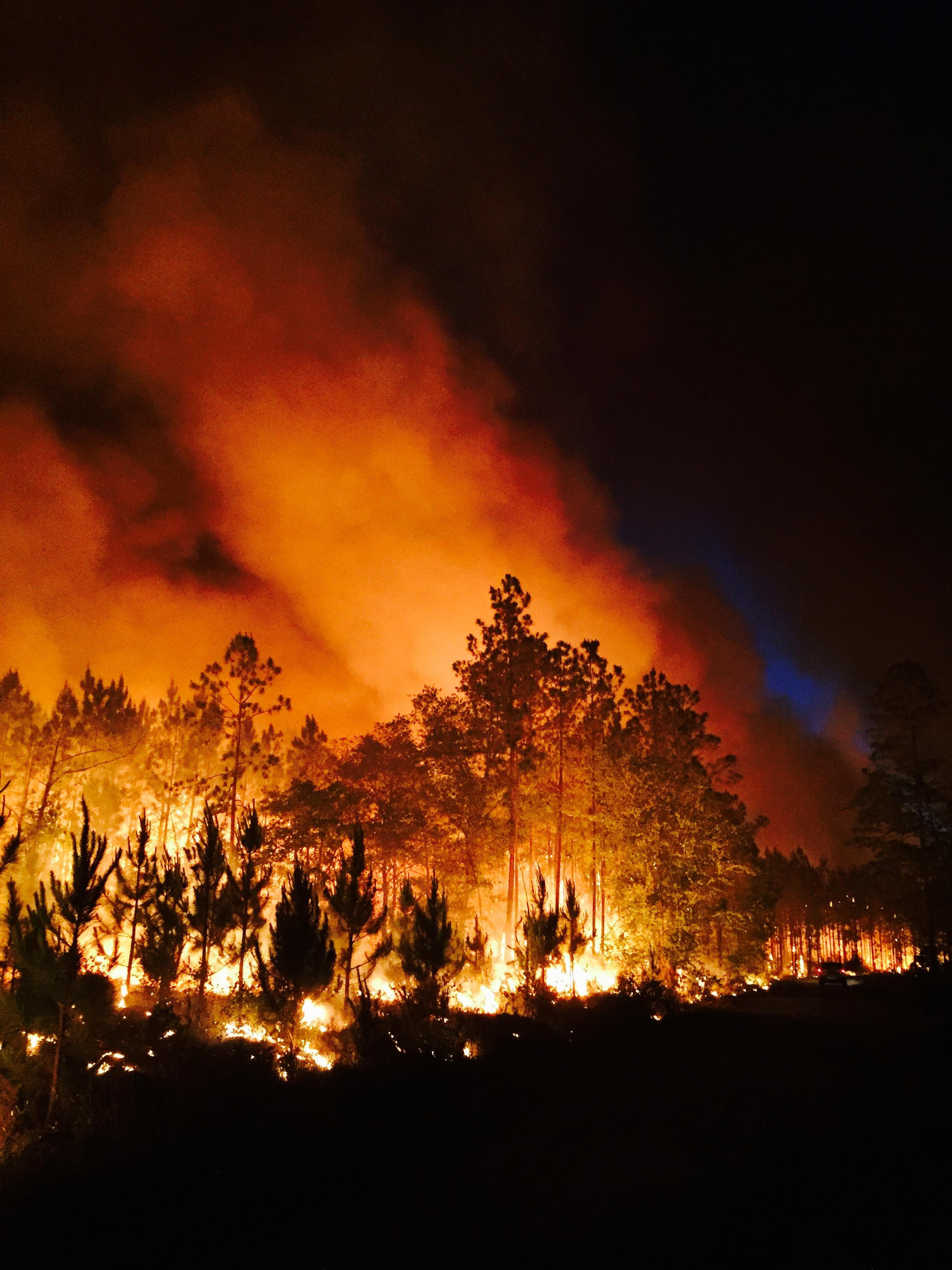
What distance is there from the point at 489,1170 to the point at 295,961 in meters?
5.32

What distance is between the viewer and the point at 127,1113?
352 inches

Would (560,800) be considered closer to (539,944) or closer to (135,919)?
(539,944)

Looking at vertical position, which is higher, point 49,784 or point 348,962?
point 49,784

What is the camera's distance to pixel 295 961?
521 inches

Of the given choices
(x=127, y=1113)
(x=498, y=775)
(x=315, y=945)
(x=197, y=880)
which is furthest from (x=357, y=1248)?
(x=498, y=775)

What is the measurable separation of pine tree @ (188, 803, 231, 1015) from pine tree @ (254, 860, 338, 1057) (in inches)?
118

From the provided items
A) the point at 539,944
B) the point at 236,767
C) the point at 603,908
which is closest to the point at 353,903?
the point at 539,944

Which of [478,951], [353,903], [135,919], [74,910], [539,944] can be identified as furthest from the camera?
[478,951]

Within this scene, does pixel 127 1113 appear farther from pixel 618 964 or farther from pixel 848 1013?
pixel 848 1013

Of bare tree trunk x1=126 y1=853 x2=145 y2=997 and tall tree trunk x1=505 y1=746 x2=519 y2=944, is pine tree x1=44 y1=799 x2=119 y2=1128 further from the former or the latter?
tall tree trunk x1=505 y1=746 x2=519 y2=944

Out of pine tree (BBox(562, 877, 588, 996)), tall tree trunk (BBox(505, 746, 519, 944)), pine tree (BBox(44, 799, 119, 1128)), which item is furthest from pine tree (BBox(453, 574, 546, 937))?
pine tree (BBox(44, 799, 119, 1128))

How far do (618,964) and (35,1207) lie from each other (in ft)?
76.9

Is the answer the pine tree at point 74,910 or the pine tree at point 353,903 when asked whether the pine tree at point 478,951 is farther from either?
the pine tree at point 74,910

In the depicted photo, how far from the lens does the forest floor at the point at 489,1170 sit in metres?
6.83
